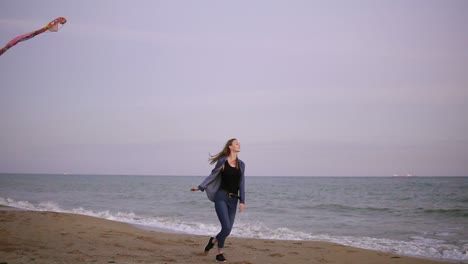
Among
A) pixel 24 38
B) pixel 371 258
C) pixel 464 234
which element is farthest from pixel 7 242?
pixel 464 234

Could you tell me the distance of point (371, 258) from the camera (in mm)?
7852

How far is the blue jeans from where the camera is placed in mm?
6590

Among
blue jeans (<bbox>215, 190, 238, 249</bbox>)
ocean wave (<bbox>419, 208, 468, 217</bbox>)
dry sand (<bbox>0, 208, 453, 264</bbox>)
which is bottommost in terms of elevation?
ocean wave (<bbox>419, 208, 468, 217</bbox>)

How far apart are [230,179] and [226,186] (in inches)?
5.3

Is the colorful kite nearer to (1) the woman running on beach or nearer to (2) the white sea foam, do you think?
(1) the woman running on beach

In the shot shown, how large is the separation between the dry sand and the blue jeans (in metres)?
0.51

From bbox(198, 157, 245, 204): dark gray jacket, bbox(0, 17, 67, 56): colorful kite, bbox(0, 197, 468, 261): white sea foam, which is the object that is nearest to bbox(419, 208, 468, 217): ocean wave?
bbox(0, 197, 468, 261): white sea foam

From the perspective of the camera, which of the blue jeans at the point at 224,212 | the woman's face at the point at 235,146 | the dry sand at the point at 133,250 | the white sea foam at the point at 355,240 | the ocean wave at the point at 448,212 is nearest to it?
the dry sand at the point at 133,250

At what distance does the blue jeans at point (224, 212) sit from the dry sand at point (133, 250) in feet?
1.68

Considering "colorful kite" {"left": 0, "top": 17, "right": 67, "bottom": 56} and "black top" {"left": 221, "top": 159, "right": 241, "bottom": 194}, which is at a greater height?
"colorful kite" {"left": 0, "top": 17, "right": 67, "bottom": 56}

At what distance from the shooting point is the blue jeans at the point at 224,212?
6590mm

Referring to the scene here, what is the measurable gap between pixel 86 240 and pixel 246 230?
6.13 metres

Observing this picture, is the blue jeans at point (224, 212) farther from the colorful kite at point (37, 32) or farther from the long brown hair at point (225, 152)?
the colorful kite at point (37, 32)

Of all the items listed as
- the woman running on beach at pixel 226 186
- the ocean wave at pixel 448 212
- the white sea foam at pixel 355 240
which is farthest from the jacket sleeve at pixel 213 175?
the ocean wave at pixel 448 212
